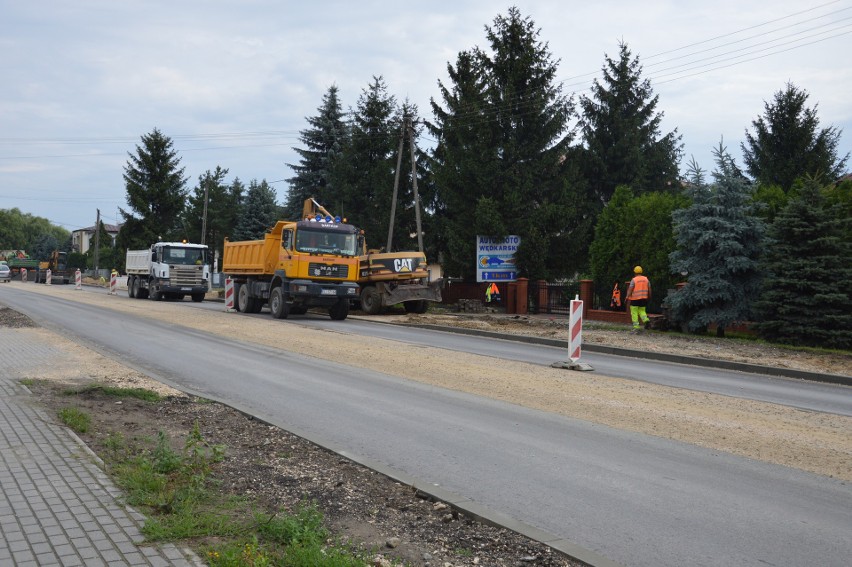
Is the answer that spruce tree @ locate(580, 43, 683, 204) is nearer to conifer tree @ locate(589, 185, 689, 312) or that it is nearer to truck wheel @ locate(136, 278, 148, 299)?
conifer tree @ locate(589, 185, 689, 312)

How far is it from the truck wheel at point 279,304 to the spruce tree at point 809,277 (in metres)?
14.6

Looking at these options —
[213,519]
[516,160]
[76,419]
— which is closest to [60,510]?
[213,519]

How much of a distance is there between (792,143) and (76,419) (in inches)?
1376

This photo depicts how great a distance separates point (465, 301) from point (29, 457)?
87.5 ft

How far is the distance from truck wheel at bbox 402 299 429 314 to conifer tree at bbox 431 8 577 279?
515cm

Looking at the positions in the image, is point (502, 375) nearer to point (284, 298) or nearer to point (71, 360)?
point (71, 360)

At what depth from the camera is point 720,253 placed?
20.6m

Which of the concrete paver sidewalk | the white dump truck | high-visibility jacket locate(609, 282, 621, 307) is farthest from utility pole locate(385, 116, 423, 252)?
the concrete paver sidewalk

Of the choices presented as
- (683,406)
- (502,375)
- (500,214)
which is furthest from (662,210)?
(683,406)

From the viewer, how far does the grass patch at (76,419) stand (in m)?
7.05

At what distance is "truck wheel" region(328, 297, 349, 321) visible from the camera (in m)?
25.5

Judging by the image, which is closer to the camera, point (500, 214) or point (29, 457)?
point (29, 457)

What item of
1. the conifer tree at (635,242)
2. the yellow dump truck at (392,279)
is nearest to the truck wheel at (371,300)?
the yellow dump truck at (392,279)

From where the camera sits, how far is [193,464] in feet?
18.2
